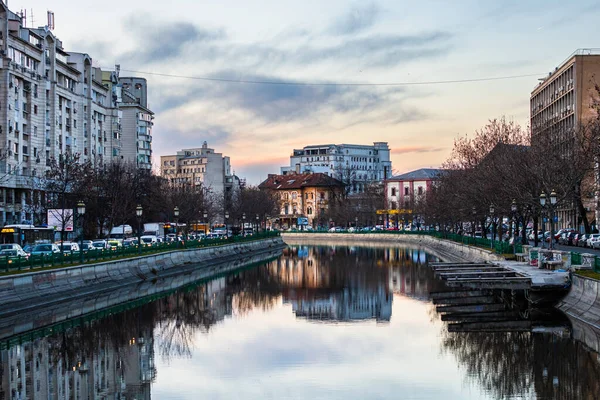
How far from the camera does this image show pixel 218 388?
974 inches

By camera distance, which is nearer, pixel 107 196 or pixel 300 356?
pixel 300 356

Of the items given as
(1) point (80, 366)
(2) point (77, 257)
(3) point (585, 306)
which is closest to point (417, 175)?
(2) point (77, 257)

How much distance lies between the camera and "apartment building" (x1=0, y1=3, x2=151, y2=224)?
3179 inches

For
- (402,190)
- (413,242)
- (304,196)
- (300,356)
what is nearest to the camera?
(300,356)

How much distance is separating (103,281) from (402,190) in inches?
5055

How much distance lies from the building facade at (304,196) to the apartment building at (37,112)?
242 feet

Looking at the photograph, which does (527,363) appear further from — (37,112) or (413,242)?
(413,242)

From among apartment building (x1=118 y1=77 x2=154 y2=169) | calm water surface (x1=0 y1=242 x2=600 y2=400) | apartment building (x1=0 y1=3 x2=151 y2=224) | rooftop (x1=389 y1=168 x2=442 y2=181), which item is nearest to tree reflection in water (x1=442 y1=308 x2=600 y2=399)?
calm water surface (x1=0 y1=242 x2=600 y2=400)

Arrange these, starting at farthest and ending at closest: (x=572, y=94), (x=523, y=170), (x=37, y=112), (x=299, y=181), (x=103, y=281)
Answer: (x=299, y=181) < (x=572, y=94) < (x=37, y=112) < (x=523, y=170) < (x=103, y=281)

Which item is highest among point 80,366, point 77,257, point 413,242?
point 77,257

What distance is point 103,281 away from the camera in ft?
157

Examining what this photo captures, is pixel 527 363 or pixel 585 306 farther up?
pixel 585 306

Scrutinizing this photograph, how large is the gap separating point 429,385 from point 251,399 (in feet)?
18.4

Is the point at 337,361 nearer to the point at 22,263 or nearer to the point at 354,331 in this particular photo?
the point at 354,331
